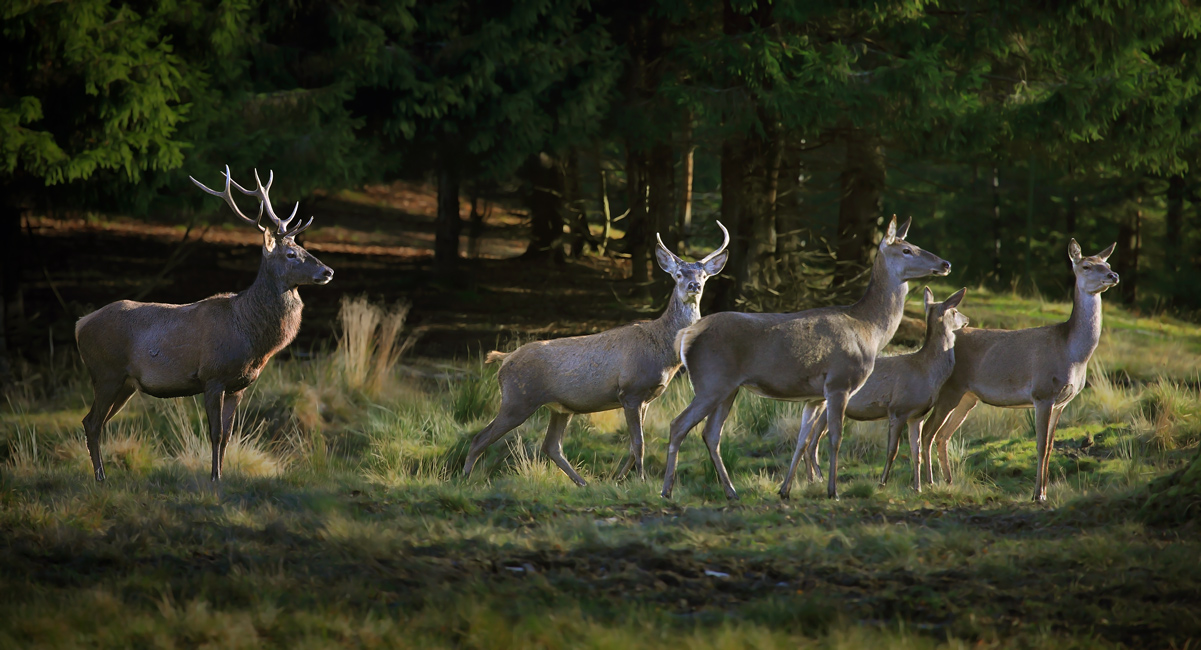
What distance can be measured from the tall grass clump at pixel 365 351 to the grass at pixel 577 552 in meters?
2.11

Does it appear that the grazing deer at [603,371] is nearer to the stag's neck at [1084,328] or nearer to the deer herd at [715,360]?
the deer herd at [715,360]

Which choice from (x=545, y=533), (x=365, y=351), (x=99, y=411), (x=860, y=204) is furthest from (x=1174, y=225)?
(x=99, y=411)

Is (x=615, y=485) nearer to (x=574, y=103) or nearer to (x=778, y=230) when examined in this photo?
(x=574, y=103)

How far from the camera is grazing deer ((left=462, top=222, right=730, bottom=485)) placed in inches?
340

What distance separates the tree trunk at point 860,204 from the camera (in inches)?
600

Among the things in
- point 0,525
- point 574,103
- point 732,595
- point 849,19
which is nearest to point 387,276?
point 574,103

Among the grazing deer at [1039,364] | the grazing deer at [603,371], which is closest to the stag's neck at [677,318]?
the grazing deer at [603,371]

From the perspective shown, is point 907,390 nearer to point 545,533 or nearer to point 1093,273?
point 1093,273

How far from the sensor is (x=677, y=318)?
8828mm

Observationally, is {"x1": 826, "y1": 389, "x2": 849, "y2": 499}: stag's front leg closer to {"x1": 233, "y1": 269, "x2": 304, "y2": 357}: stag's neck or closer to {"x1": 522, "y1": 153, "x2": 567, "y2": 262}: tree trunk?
{"x1": 233, "y1": 269, "x2": 304, "y2": 357}: stag's neck

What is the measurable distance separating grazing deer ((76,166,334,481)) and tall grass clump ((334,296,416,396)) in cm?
375

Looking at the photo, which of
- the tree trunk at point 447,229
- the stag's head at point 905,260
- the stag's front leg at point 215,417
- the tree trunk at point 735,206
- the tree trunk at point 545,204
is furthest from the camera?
the tree trunk at point 545,204

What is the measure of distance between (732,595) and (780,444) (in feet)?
18.1

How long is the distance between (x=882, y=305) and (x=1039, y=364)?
1290 millimetres
